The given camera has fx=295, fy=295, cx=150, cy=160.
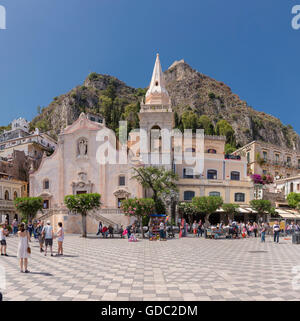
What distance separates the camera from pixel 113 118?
92250mm

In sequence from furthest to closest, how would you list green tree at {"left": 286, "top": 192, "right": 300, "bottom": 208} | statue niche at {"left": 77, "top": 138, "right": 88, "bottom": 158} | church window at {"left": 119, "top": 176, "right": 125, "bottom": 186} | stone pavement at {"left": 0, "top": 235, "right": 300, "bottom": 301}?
green tree at {"left": 286, "top": 192, "right": 300, "bottom": 208} → statue niche at {"left": 77, "top": 138, "right": 88, "bottom": 158} → church window at {"left": 119, "top": 176, "right": 125, "bottom": 186} → stone pavement at {"left": 0, "top": 235, "right": 300, "bottom": 301}

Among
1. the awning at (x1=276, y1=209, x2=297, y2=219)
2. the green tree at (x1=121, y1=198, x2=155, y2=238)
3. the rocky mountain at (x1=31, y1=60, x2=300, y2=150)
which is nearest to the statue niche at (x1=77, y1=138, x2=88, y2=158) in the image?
the green tree at (x1=121, y1=198, x2=155, y2=238)

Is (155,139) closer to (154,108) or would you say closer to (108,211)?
(154,108)

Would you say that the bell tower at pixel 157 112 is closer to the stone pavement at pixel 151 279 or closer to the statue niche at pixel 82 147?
the statue niche at pixel 82 147

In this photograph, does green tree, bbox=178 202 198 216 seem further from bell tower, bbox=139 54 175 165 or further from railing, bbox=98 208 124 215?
railing, bbox=98 208 124 215

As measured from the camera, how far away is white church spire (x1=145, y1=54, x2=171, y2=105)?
45.1 metres

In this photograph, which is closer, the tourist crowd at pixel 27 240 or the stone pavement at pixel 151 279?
the stone pavement at pixel 151 279

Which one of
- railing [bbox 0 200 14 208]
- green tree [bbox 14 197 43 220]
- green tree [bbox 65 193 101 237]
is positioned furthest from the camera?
railing [bbox 0 200 14 208]

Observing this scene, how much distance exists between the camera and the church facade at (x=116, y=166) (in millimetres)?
39312

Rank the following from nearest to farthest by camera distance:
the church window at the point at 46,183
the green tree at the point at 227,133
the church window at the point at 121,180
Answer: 1. the church window at the point at 121,180
2. the church window at the point at 46,183
3. the green tree at the point at 227,133

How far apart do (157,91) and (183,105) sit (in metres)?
85.1

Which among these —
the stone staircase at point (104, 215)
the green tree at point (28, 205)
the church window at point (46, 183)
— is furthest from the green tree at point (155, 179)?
the church window at point (46, 183)

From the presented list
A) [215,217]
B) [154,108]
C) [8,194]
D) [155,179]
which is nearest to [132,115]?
[154,108]
